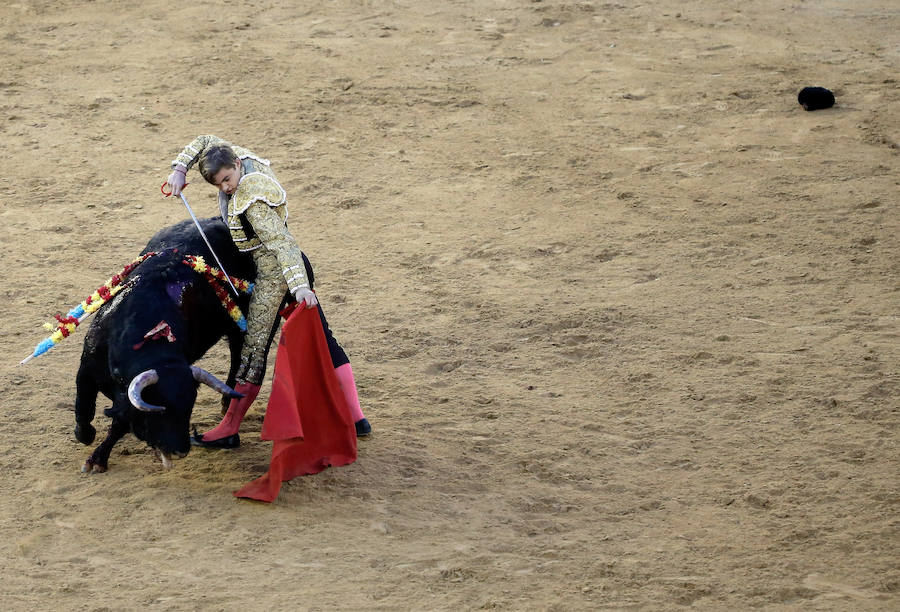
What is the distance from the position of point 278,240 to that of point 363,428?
1.17 metres

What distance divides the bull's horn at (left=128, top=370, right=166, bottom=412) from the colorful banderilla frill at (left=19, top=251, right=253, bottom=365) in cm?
57

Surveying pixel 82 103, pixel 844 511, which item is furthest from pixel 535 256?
pixel 82 103

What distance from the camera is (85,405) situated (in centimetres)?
543

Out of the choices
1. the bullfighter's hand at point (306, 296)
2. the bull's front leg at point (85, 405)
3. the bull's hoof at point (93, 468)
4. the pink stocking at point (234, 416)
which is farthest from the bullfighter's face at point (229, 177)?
the bull's hoof at point (93, 468)

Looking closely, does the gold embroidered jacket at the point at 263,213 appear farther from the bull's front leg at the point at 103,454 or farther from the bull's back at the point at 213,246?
the bull's front leg at the point at 103,454

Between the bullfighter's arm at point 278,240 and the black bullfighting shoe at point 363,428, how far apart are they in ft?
2.98

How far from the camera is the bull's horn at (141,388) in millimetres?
4902

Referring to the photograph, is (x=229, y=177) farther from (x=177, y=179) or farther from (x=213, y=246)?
(x=213, y=246)

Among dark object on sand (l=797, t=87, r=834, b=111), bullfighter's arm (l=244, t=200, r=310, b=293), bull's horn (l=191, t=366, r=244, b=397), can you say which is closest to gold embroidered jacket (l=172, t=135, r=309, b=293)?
bullfighter's arm (l=244, t=200, r=310, b=293)

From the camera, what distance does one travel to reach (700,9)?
12555 mm

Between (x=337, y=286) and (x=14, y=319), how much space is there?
2079mm

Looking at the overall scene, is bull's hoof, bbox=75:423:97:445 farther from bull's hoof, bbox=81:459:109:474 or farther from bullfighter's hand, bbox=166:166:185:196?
bullfighter's hand, bbox=166:166:185:196

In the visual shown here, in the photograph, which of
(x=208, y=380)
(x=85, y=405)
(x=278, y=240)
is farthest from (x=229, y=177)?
(x=85, y=405)

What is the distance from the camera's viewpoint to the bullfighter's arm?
512 centimetres
